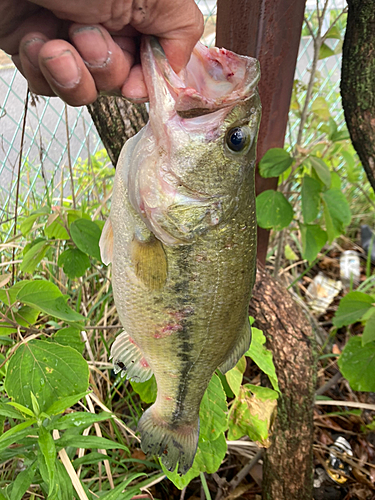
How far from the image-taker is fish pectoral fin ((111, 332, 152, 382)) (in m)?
1.49

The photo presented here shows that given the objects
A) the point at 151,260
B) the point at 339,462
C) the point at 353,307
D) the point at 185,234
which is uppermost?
the point at 185,234

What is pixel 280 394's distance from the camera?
2.19 meters

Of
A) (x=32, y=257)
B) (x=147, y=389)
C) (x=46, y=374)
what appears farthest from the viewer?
(x=32, y=257)

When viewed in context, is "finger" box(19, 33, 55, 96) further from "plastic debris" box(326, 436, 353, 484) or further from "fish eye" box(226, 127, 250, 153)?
"plastic debris" box(326, 436, 353, 484)

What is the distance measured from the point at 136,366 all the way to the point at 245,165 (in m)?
0.88

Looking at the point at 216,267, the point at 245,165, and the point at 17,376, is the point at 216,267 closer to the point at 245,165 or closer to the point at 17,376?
the point at 245,165

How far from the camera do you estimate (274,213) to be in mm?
2289

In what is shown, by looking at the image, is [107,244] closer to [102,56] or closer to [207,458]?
[102,56]

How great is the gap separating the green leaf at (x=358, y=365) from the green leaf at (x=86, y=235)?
144 centimetres

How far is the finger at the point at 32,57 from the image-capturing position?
97 centimetres

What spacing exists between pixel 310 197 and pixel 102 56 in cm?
174

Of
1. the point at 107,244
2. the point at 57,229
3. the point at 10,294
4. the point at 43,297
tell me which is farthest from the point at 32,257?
the point at 107,244

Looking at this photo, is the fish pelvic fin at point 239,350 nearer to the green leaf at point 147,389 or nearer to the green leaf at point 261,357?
the green leaf at point 261,357

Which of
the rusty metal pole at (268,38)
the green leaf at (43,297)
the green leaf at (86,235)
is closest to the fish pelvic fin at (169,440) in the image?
the green leaf at (43,297)
